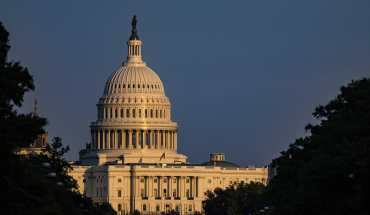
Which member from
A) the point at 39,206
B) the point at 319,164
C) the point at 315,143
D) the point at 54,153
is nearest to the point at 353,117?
the point at 319,164

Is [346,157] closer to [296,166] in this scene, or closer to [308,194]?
[308,194]

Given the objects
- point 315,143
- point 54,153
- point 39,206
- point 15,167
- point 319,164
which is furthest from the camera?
point 54,153

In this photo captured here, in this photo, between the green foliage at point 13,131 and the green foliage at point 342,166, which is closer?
the green foliage at point 13,131

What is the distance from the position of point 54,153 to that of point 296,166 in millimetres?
30057

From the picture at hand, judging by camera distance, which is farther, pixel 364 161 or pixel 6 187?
pixel 364 161

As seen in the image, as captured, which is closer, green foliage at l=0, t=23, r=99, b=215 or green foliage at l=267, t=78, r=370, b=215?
green foliage at l=0, t=23, r=99, b=215

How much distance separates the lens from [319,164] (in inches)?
3762

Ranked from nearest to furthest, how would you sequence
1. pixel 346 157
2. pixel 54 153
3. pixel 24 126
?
pixel 24 126, pixel 346 157, pixel 54 153

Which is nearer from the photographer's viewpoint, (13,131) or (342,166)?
(13,131)

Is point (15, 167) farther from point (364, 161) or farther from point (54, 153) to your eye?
point (54, 153)

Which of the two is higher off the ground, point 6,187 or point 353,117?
point 353,117

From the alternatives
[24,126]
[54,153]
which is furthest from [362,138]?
[54,153]

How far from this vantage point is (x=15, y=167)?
75875 mm

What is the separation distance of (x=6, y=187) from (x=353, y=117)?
30.0m
